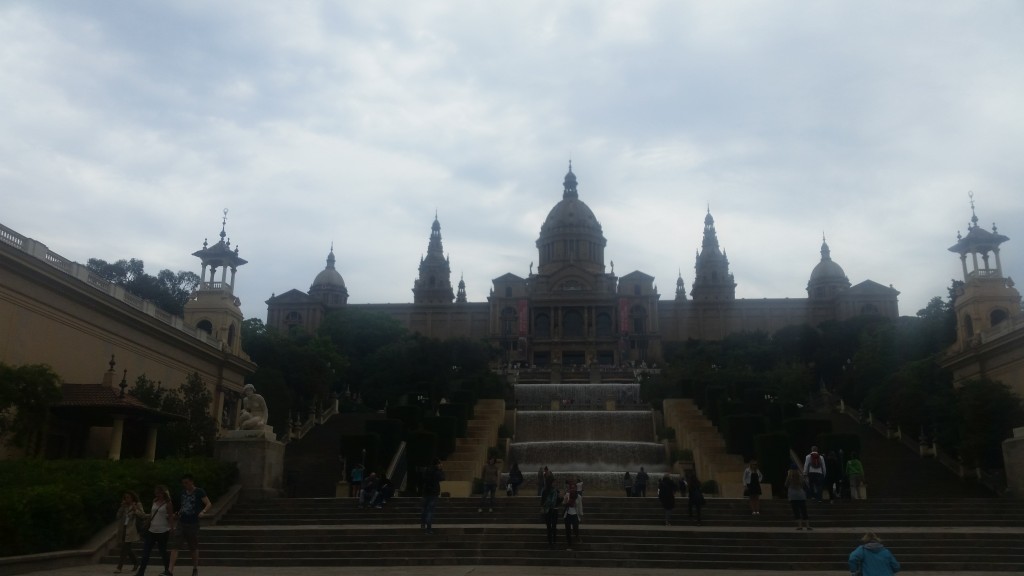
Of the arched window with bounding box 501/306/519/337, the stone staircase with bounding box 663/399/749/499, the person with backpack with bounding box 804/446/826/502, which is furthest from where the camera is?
the arched window with bounding box 501/306/519/337

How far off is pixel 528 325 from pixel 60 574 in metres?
106

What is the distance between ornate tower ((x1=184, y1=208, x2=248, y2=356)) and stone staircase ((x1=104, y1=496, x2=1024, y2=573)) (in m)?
32.8

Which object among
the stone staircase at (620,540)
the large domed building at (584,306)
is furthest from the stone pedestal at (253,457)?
the large domed building at (584,306)

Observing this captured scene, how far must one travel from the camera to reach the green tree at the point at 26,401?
2919 centimetres

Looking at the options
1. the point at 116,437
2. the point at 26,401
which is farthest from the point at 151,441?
the point at 26,401

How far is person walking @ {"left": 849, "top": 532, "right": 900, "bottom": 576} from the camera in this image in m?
11.3

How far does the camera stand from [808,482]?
Result: 26969 millimetres

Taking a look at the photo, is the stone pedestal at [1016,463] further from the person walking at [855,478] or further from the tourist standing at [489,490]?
the tourist standing at [489,490]

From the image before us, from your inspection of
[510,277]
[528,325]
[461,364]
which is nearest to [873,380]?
[461,364]

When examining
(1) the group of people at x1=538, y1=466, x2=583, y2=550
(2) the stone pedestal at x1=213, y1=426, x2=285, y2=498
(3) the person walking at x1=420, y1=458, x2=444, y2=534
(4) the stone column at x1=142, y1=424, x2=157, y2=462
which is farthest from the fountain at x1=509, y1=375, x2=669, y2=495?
(1) the group of people at x1=538, y1=466, x2=583, y2=550

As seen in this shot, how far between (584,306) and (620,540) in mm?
103504

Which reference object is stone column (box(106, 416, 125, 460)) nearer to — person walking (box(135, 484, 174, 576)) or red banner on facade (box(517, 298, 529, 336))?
person walking (box(135, 484, 174, 576))

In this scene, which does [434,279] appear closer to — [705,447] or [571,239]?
[571,239]

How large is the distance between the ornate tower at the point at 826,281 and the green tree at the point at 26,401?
11542 cm
